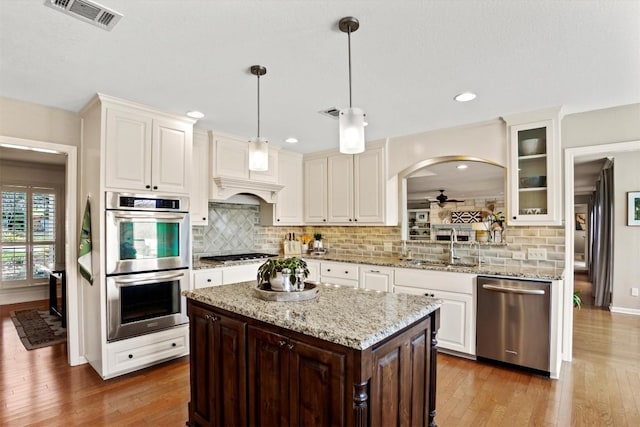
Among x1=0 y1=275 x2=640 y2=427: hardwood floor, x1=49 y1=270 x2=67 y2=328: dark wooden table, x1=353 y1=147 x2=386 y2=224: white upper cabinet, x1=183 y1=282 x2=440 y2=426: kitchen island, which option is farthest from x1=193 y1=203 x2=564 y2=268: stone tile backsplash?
x1=183 y1=282 x2=440 y2=426: kitchen island

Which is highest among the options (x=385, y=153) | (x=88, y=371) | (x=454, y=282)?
(x=385, y=153)

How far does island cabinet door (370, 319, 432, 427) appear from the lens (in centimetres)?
154

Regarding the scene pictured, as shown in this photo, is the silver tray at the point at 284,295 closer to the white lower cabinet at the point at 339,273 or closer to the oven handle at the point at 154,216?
the oven handle at the point at 154,216

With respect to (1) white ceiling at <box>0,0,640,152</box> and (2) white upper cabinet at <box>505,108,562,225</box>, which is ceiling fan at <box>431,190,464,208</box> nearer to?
(2) white upper cabinet at <box>505,108,562,225</box>

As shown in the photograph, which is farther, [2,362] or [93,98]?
[2,362]

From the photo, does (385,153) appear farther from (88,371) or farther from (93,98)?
(88,371)

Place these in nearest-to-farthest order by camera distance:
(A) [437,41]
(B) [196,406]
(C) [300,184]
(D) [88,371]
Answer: (A) [437,41] < (B) [196,406] < (D) [88,371] < (C) [300,184]

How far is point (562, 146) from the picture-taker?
3.29m

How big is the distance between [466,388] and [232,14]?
3.18 meters

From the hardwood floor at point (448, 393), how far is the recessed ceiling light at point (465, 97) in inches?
95.8

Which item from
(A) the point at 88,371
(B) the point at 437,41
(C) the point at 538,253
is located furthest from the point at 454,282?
(A) the point at 88,371

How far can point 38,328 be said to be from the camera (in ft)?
14.5

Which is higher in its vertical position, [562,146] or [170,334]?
[562,146]

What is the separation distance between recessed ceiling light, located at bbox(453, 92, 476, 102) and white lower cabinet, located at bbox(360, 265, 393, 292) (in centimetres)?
191
